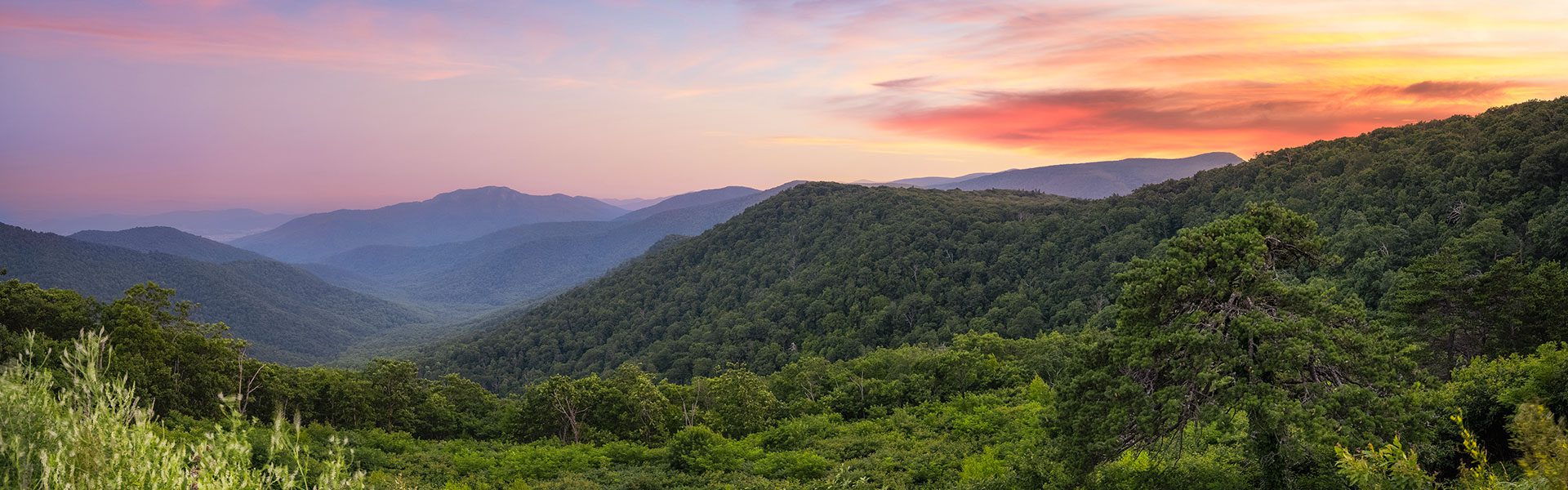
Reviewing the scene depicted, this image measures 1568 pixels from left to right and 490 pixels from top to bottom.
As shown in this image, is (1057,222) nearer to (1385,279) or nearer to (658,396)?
(1385,279)

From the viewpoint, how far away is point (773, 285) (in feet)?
430

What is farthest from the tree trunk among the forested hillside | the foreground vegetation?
the forested hillside

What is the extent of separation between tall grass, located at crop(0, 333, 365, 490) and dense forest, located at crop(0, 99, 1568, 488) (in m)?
0.06

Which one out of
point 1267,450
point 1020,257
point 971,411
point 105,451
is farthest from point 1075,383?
point 1020,257

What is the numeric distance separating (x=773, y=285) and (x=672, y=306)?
2134 centimetres

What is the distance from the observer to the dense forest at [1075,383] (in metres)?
9.09

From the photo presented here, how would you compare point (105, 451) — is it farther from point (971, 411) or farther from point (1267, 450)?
point (971, 411)

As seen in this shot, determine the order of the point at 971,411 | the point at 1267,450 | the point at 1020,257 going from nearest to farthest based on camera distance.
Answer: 1. the point at 1267,450
2. the point at 971,411
3. the point at 1020,257

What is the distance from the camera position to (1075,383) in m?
15.5

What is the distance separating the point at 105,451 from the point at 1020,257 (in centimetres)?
11469

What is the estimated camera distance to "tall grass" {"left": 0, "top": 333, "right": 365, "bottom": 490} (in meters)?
6.75

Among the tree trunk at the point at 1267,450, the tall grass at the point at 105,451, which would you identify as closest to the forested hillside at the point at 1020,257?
the tree trunk at the point at 1267,450

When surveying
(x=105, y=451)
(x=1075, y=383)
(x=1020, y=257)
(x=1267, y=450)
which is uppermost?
(x=105, y=451)

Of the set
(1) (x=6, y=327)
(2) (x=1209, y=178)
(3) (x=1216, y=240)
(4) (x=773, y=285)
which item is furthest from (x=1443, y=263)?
(4) (x=773, y=285)
